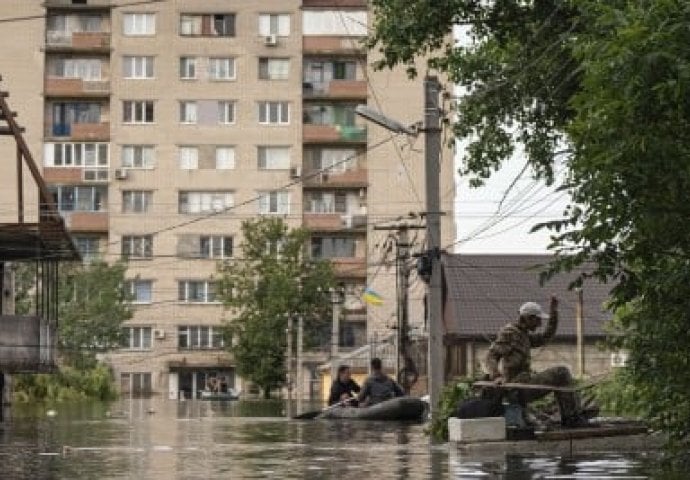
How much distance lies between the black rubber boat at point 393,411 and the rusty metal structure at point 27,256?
7.72 metres

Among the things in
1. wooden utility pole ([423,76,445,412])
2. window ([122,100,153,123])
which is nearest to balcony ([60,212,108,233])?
window ([122,100,153,123])

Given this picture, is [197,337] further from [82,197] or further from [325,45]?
[325,45]

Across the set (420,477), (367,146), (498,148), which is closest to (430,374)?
(498,148)

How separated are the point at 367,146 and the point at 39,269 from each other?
57.1 metres

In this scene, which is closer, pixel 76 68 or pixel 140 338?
pixel 140 338

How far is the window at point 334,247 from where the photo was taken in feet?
323

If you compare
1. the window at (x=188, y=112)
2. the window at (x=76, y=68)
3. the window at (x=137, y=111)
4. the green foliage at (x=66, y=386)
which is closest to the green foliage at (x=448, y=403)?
the green foliage at (x=66, y=386)

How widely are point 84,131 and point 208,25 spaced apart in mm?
10755

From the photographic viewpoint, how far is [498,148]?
28.1m

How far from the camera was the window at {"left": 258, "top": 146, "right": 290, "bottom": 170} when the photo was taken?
324ft

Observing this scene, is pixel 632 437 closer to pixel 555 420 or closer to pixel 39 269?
pixel 555 420

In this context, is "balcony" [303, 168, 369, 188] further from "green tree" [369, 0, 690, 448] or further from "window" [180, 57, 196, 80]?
"green tree" [369, 0, 690, 448]

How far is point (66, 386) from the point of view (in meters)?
78.8

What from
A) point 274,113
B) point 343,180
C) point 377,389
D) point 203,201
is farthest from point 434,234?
point 274,113
